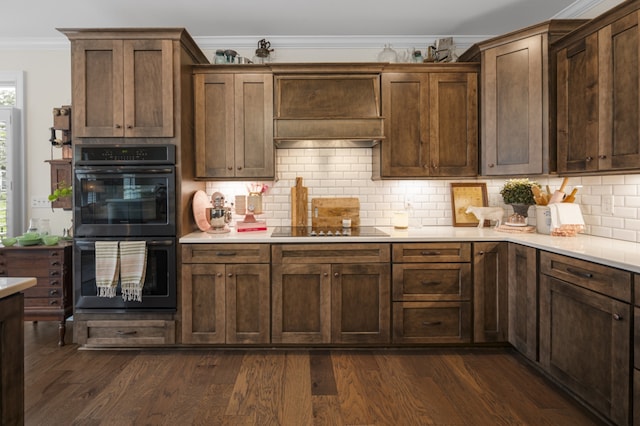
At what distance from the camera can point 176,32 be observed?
120 inches

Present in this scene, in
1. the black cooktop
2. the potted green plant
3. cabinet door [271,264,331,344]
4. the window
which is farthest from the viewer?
the window

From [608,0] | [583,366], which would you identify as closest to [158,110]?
[583,366]

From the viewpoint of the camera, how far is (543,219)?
10.5 feet

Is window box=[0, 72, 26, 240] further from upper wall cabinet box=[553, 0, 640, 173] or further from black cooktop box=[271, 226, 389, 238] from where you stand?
upper wall cabinet box=[553, 0, 640, 173]

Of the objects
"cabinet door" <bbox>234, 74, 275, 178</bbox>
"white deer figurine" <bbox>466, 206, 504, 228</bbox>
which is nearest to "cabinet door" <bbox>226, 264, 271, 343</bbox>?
"cabinet door" <bbox>234, 74, 275, 178</bbox>

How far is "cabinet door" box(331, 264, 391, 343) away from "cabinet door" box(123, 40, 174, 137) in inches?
71.4

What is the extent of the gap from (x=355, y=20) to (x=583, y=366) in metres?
3.13

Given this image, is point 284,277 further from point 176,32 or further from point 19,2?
point 19,2

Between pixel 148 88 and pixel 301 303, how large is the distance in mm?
2077

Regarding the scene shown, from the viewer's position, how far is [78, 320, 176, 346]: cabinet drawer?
3084mm

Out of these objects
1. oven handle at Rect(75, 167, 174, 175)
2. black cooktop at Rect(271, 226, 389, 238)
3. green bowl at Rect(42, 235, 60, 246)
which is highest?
oven handle at Rect(75, 167, 174, 175)

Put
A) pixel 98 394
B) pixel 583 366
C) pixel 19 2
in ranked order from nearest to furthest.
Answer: pixel 583 366
pixel 98 394
pixel 19 2

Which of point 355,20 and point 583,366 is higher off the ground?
point 355,20

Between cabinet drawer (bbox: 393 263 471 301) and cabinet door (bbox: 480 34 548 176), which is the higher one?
cabinet door (bbox: 480 34 548 176)
